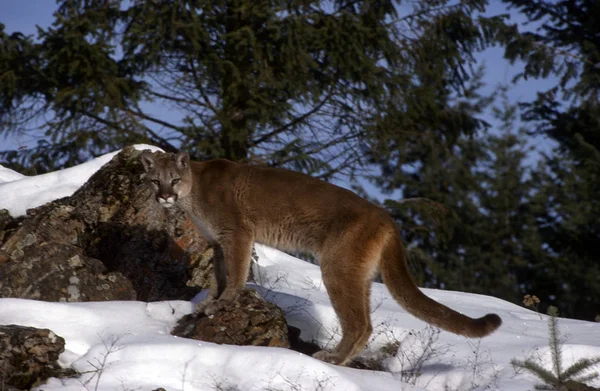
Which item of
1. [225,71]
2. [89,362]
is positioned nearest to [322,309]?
[89,362]

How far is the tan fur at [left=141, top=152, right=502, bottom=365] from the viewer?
6.23 m

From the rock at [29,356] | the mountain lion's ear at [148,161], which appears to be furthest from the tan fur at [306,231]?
the rock at [29,356]

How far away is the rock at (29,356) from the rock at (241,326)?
122 cm

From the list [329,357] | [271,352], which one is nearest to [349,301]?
[329,357]

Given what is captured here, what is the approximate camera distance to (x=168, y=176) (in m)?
7.21

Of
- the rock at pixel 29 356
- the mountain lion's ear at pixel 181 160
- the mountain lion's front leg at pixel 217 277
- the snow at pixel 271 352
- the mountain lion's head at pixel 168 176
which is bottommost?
the rock at pixel 29 356

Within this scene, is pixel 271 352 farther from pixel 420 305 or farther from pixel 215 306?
pixel 420 305

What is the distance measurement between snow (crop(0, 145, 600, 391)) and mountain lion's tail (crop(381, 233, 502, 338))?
1.32 feet

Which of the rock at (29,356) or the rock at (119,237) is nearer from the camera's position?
the rock at (29,356)

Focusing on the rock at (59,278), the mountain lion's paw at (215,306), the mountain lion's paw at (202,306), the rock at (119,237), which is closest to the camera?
the mountain lion's paw at (215,306)

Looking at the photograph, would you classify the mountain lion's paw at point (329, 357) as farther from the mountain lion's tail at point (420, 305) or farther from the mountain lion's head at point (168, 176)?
the mountain lion's head at point (168, 176)

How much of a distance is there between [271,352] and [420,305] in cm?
134

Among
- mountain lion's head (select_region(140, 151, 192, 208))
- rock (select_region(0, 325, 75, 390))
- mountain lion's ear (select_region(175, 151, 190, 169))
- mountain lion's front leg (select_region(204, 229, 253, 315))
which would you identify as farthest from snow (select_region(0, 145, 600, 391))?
mountain lion's ear (select_region(175, 151, 190, 169))

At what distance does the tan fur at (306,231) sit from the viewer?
6230mm
